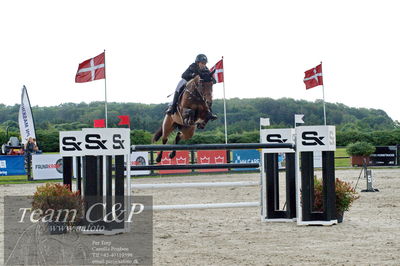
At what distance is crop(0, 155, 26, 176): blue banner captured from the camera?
22.8 metres

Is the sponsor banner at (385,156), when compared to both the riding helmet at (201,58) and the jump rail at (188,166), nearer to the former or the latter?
the riding helmet at (201,58)

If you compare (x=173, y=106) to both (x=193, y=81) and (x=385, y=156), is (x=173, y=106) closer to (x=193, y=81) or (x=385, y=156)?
(x=193, y=81)

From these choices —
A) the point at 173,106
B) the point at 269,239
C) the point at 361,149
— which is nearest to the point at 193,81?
the point at 173,106

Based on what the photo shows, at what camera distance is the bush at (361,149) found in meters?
24.6

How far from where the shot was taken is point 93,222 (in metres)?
7.22

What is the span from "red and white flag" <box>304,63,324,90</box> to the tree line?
13.8 meters

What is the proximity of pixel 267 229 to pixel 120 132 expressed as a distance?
2215 millimetres

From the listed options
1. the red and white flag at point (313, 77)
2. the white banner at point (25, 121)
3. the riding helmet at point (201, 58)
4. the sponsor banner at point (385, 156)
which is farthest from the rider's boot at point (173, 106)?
the sponsor banner at point (385, 156)

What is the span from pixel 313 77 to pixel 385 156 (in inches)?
338

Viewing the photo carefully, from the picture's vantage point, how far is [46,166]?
2161cm

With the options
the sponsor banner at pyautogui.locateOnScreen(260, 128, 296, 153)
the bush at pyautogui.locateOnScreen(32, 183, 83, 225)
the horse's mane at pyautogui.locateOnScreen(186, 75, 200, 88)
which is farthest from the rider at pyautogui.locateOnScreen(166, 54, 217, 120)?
the bush at pyautogui.locateOnScreen(32, 183, 83, 225)

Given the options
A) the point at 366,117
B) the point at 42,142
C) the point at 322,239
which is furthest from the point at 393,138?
the point at 322,239

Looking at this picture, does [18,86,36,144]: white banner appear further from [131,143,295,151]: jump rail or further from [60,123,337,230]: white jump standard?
[131,143,295,151]: jump rail

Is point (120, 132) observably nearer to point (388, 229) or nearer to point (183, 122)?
point (183, 122)
